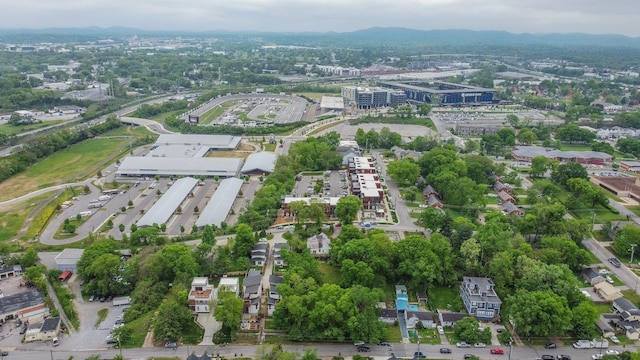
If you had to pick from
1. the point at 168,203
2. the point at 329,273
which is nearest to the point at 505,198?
the point at 329,273

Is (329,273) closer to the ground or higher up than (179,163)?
closer to the ground

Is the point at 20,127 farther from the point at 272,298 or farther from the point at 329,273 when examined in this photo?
the point at 272,298

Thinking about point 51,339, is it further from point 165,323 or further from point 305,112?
point 305,112

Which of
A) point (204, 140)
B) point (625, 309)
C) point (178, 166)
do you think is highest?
point (204, 140)

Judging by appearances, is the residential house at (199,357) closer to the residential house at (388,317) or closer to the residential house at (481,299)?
the residential house at (388,317)

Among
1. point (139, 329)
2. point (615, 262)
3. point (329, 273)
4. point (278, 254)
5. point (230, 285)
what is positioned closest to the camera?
point (139, 329)

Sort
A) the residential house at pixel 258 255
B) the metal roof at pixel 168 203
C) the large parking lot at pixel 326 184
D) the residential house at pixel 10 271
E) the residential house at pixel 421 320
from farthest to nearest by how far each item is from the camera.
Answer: the large parking lot at pixel 326 184 < the metal roof at pixel 168 203 < the residential house at pixel 258 255 < the residential house at pixel 10 271 < the residential house at pixel 421 320

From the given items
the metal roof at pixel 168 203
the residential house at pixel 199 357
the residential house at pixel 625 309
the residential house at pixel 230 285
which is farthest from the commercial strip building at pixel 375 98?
the residential house at pixel 199 357
